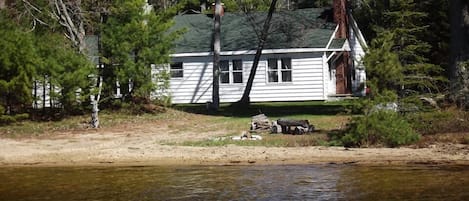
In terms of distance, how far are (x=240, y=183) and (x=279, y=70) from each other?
69.3ft

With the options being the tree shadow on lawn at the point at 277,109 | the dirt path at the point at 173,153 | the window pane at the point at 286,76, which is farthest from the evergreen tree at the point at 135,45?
the window pane at the point at 286,76

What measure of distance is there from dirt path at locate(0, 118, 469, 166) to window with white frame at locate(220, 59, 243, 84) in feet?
43.4

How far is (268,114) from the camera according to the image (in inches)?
1092

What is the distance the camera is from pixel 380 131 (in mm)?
17953

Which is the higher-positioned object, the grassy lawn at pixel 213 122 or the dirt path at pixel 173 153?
the grassy lawn at pixel 213 122

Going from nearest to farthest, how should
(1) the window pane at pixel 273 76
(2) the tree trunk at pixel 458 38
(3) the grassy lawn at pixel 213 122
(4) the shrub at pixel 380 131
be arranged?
(4) the shrub at pixel 380 131
(3) the grassy lawn at pixel 213 122
(2) the tree trunk at pixel 458 38
(1) the window pane at pixel 273 76

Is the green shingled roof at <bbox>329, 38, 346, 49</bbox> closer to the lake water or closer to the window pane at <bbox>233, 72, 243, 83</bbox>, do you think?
the window pane at <bbox>233, 72, 243, 83</bbox>

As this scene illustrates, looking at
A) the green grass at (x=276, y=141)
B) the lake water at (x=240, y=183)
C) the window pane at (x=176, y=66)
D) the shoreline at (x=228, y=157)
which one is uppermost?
the window pane at (x=176, y=66)

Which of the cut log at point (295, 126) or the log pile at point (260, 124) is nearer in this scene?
the cut log at point (295, 126)

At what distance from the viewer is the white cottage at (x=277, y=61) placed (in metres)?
34.3

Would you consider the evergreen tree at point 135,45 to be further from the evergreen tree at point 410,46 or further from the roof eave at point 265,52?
the evergreen tree at point 410,46

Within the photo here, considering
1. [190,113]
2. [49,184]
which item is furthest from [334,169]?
[190,113]

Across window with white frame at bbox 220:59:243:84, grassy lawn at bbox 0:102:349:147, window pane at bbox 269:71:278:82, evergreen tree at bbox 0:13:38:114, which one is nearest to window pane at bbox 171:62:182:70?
window with white frame at bbox 220:59:243:84

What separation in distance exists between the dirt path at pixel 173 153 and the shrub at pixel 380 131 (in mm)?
478
